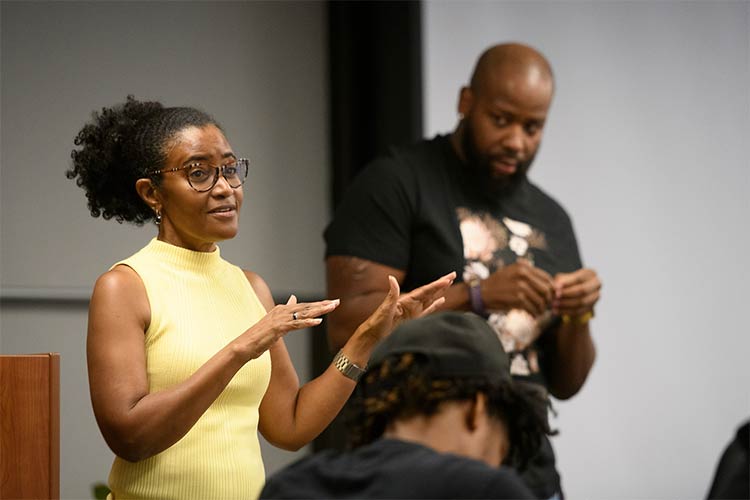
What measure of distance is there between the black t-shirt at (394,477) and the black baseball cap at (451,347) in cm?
13

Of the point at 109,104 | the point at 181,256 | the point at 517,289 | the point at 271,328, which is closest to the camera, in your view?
the point at 271,328

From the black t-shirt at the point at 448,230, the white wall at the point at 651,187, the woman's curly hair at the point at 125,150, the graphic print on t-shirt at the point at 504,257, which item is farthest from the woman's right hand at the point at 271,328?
the white wall at the point at 651,187

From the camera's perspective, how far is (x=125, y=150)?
82.5 inches

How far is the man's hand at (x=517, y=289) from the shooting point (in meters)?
2.66

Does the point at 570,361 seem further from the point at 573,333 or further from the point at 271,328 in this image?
the point at 271,328

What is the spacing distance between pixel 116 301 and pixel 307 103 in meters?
3.07

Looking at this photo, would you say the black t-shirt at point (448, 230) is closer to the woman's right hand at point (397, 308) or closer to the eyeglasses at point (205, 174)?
the woman's right hand at point (397, 308)

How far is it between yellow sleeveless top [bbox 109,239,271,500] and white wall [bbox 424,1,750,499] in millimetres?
2185

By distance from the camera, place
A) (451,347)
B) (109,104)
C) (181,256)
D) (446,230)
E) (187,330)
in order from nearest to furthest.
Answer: (451,347)
(187,330)
(181,256)
(446,230)
(109,104)

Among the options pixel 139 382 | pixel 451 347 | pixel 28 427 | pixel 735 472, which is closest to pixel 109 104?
pixel 28 427

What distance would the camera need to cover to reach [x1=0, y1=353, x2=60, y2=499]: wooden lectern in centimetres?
196

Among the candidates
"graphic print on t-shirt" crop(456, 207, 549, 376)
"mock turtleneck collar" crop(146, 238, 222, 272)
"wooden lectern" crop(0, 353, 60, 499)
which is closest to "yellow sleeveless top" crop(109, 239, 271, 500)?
"mock turtleneck collar" crop(146, 238, 222, 272)

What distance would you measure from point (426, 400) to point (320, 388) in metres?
0.63

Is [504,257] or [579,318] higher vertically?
[504,257]
